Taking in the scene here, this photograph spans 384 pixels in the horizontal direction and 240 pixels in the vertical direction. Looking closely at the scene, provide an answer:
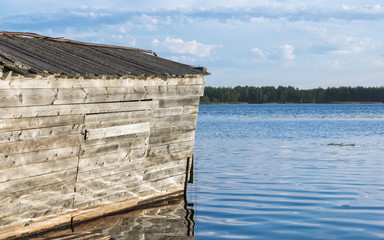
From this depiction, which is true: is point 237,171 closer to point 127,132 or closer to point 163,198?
point 163,198

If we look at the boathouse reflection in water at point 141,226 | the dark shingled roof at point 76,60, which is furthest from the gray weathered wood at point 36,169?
the dark shingled roof at point 76,60

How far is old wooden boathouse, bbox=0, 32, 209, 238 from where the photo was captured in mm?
8578

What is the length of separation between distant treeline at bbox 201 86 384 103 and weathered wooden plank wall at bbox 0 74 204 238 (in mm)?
126003

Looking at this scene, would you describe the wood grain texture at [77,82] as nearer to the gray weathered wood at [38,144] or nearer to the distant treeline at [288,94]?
the gray weathered wood at [38,144]

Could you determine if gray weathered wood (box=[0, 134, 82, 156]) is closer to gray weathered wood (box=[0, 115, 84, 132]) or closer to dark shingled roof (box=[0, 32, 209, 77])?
gray weathered wood (box=[0, 115, 84, 132])

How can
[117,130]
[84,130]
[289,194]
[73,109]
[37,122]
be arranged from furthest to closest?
1. [289,194]
2. [117,130]
3. [84,130]
4. [73,109]
5. [37,122]

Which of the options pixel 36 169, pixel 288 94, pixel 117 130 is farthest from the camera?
pixel 288 94

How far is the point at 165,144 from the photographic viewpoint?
12344 mm

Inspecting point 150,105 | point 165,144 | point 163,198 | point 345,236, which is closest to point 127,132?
point 150,105

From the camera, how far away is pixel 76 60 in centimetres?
1103

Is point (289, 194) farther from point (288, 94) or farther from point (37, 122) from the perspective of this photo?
point (288, 94)

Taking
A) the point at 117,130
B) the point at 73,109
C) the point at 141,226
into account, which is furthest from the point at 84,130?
the point at 141,226

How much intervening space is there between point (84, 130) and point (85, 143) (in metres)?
0.25

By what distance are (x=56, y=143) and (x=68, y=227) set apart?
1679 mm
